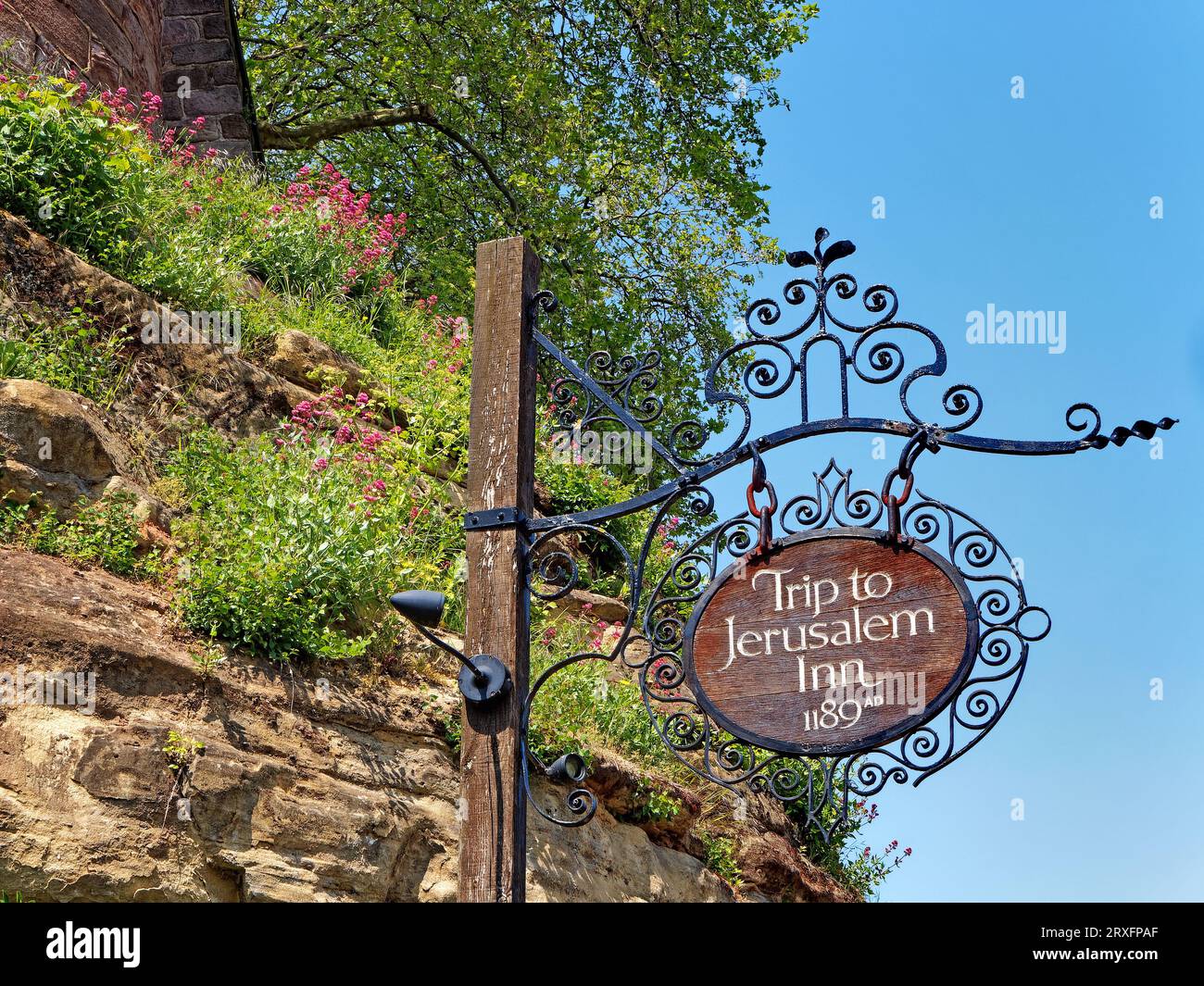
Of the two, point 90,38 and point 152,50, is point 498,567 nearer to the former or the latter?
point 90,38

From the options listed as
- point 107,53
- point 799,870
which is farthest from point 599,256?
point 799,870

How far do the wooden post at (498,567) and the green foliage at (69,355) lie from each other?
292 centimetres

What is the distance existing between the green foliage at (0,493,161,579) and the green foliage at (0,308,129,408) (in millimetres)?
887

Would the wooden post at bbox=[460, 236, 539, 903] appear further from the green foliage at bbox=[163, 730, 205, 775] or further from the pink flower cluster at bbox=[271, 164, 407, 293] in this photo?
the pink flower cluster at bbox=[271, 164, 407, 293]

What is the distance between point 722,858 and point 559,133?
31.3ft

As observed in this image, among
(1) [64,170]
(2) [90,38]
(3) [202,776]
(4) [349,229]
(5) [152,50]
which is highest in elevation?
(5) [152,50]

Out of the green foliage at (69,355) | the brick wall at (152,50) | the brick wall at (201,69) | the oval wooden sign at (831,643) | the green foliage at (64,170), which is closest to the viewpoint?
the oval wooden sign at (831,643)

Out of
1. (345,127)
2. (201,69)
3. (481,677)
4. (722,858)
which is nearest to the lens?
(481,677)

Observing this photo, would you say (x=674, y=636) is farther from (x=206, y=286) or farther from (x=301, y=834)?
(x=206, y=286)

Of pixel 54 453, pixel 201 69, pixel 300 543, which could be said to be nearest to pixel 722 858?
pixel 300 543

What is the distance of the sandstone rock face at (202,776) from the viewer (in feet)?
17.4

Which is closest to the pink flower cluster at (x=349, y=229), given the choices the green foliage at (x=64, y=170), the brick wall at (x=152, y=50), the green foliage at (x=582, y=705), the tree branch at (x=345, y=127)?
the brick wall at (x=152, y=50)

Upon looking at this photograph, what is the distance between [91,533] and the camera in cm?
664

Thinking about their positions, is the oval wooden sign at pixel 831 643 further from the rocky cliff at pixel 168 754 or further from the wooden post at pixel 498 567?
the rocky cliff at pixel 168 754
